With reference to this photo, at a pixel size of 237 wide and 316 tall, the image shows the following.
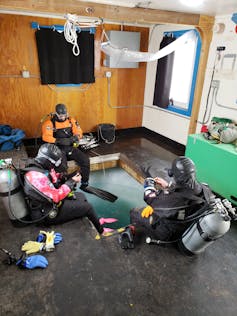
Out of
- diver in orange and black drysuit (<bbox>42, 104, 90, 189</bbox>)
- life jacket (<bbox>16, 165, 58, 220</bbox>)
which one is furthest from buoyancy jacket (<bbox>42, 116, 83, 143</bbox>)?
life jacket (<bbox>16, 165, 58, 220</bbox>)

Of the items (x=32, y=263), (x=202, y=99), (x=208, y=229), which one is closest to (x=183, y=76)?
(x=202, y=99)

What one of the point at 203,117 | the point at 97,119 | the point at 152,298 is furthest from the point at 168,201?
the point at 97,119

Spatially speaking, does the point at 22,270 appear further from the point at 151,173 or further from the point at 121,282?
the point at 151,173

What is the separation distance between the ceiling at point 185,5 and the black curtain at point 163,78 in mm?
1306

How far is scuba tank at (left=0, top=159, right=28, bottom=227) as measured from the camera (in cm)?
215

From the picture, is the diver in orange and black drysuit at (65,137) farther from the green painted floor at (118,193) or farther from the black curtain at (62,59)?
the black curtain at (62,59)

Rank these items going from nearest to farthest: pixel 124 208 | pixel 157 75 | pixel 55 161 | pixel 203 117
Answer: pixel 55 161
pixel 124 208
pixel 203 117
pixel 157 75

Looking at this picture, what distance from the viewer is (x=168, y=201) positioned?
2.04 m

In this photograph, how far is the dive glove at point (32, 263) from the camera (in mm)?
1977

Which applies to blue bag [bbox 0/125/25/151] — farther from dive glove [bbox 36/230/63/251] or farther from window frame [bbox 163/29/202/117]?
window frame [bbox 163/29/202/117]

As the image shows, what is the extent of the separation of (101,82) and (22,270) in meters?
4.01

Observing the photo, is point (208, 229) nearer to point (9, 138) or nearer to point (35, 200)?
point (35, 200)

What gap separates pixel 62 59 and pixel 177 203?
3.65m

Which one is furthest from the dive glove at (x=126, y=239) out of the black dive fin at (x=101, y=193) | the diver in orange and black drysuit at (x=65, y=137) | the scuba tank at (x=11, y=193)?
the diver in orange and black drysuit at (x=65, y=137)
